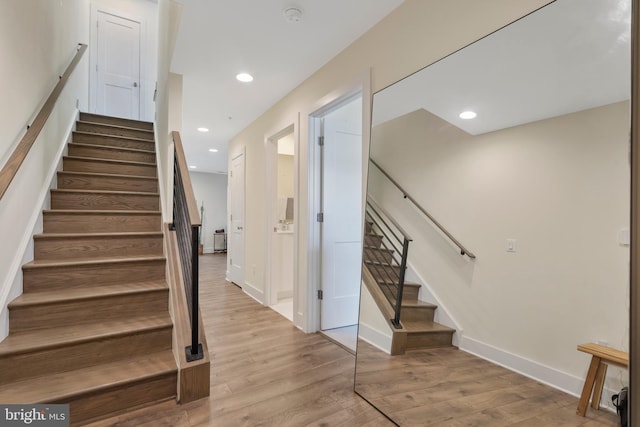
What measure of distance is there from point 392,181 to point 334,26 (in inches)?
47.6

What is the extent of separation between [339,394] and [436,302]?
2.83 feet

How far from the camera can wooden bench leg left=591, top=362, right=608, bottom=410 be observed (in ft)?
3.27

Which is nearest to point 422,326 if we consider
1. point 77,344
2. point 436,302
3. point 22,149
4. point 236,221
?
point 436,302

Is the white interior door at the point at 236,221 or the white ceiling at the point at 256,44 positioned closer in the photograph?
the white ceiling at the point at 256,44

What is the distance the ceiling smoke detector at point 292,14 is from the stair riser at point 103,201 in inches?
83.0

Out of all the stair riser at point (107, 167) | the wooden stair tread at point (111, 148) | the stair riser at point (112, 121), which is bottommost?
the stair riser at point (107, 167)

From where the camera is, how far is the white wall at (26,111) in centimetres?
175

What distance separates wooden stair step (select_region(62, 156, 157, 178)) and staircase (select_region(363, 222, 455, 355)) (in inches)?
105

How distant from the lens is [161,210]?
2930mm

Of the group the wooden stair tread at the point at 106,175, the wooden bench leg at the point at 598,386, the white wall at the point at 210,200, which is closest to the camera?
the wooden bench leg at the point at 598,386

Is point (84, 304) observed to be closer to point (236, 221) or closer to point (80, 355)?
point (80, 355)

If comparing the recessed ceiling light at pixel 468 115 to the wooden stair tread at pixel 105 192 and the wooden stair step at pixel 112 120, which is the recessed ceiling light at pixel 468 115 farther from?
the wooden stair step at pixel 112 120

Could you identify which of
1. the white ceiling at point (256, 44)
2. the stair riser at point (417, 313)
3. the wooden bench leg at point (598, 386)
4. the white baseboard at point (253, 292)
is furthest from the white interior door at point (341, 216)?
the wooden bench leg at point (598, 386)

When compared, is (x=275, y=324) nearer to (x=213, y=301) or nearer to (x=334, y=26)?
(x=213, y=301)
